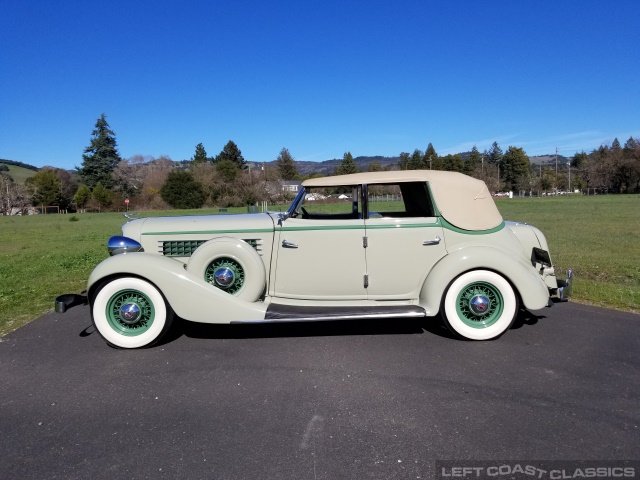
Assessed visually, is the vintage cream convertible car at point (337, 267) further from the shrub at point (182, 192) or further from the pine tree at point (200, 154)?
the pine tree at point (200, 154)

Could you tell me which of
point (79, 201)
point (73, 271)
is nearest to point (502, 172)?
point (79, 201)

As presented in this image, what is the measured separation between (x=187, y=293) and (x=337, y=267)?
1.52 meters

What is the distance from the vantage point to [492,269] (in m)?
4.49

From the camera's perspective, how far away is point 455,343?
4453 millimetres

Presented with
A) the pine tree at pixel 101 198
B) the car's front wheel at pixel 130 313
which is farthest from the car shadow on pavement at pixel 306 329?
the pine tree at pixel 101 198

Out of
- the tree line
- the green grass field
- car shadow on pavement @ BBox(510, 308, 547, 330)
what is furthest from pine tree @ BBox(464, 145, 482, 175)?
car shadow on pavement @ BBox(510, 308, 547, 330)

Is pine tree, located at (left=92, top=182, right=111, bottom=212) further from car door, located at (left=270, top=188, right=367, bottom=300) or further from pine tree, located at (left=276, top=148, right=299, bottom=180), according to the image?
car door, located at (left=270, top=188, right=367, bottom=300)

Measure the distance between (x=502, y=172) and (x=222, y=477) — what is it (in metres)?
110

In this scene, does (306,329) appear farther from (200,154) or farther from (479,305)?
(200,154)

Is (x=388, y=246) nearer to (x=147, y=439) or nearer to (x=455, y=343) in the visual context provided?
(x=455, y=343)

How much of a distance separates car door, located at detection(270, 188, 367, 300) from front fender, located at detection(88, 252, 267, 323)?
20.7 inches

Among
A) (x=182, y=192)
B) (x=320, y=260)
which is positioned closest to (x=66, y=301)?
(x=320, y=260)

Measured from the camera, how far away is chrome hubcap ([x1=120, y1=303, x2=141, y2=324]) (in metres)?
4.42

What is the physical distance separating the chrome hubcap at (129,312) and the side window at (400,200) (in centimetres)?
258
